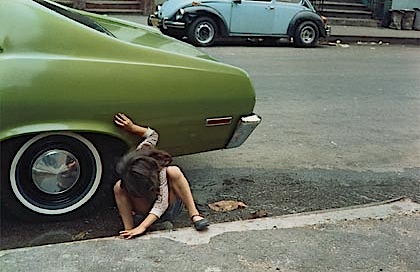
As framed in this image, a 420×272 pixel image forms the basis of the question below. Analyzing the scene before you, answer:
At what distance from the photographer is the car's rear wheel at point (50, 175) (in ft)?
12.4

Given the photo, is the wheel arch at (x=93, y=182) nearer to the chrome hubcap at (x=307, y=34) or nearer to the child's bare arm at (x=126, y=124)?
the child's bare arm at (x=126, y=124)

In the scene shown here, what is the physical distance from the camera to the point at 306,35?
15055mm

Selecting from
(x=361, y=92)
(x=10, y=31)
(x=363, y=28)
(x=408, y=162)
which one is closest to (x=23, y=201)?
(x=10, y=31)

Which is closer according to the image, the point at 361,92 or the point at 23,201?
the point at 23,201

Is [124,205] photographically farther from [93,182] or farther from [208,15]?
[208,15]

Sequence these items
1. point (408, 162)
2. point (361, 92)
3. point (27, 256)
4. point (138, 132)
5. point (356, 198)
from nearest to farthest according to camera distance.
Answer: point (27, 256), point (138, 132), point (356, 198), point (408, 162), point (361, 92)

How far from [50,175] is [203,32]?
10328 mm

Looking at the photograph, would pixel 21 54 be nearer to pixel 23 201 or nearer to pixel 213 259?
pixel 23 201

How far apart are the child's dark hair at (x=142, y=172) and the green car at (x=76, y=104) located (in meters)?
0.28

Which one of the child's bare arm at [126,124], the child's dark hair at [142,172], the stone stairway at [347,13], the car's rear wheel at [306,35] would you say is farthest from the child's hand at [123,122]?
the stone stairway at [347,13]

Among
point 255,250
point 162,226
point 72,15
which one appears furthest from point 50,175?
point 255,250

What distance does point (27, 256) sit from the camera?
321 centimetres

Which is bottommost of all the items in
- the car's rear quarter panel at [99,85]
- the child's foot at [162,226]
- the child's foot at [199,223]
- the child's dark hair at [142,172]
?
the child's foot at [162,226]

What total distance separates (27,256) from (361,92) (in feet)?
22.1
